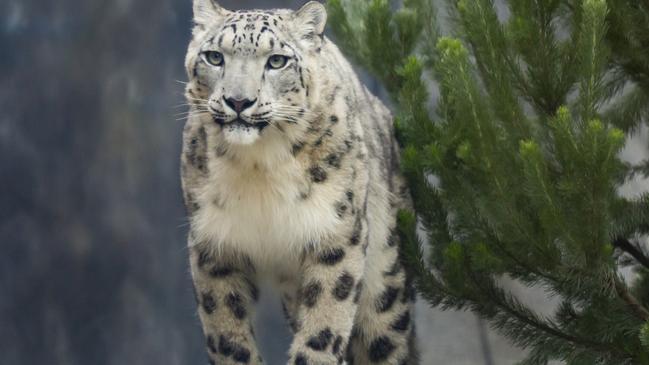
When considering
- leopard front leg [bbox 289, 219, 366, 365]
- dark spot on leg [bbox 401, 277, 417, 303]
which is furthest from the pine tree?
leopard front leg [bbox 289, 219, 366, 365]

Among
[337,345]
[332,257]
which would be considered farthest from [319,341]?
[332,257]

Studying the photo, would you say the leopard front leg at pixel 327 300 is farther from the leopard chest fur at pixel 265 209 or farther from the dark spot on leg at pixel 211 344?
the dark spot on leg at pixel 211 344

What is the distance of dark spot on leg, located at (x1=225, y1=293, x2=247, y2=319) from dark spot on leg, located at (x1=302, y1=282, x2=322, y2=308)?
30 cm

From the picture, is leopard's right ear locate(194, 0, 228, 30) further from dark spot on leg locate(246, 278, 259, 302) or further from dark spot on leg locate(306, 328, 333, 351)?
dark spot on leg locate(306, 328, 333, 351)

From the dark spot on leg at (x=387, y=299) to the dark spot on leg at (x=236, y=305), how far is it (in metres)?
0.75

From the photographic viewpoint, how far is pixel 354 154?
200 inches

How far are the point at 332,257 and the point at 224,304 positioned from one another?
51cm

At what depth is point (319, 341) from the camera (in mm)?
4988

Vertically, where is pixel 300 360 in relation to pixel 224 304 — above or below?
below

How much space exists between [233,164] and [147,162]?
8.59 ft

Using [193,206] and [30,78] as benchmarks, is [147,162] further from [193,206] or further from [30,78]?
→ [193,206]

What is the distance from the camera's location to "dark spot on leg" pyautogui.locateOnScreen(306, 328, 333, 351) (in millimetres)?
4988

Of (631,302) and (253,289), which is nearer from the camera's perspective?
(631,302)

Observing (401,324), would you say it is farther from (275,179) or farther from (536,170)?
(536,170)
